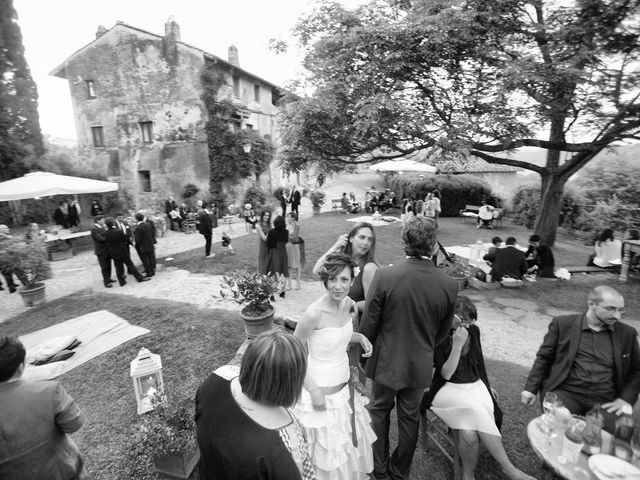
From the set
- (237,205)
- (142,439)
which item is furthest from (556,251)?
(237,205)

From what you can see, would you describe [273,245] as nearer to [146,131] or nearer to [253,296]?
[253,296]

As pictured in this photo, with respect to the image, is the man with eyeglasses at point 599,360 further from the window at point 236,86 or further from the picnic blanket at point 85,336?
the window at point 236,86

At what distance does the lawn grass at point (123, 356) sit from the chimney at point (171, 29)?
629 inches

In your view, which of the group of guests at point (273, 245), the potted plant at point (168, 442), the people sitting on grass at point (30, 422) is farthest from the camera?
the group of guests at point (273, 245)

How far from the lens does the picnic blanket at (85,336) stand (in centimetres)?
491

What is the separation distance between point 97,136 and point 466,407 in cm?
2438

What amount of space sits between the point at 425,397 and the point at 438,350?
0.54 m

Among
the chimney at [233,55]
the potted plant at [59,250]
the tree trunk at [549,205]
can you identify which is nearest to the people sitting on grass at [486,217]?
the tree trunk at [549,205]

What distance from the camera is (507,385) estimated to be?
169 inches

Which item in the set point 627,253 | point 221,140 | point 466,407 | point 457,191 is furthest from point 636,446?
point 221,140

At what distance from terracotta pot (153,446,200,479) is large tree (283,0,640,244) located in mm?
5810

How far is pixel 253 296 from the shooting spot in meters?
4.87

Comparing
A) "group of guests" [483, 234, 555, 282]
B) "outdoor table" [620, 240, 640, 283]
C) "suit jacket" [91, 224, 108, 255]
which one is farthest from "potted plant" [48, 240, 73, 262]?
"outdoor table" [620, 240, 640, 283]

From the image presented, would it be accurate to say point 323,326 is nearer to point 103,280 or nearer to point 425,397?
point 425,397
